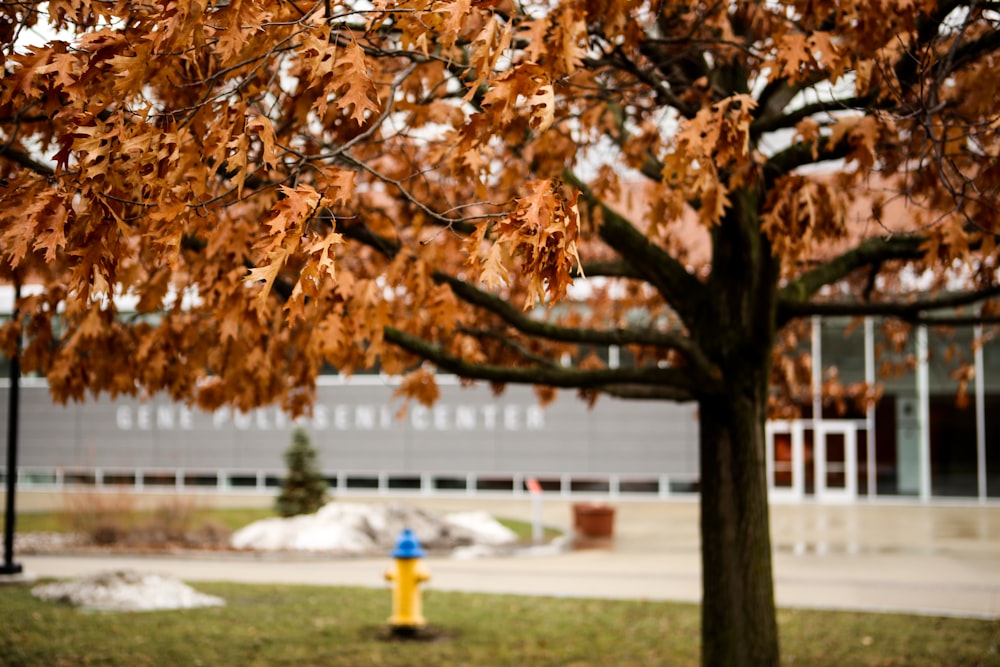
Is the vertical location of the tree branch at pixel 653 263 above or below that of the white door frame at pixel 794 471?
above

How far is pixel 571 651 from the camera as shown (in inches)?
335

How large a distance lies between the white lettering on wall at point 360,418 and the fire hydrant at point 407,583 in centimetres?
1873

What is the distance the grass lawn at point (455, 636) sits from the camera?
803 cm

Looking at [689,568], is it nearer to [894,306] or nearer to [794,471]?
[894,306]

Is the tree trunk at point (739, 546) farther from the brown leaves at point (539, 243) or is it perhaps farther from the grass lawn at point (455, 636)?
the brown leaves at point (539, 243)

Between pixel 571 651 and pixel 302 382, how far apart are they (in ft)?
13.1

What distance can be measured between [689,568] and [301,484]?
8.41m

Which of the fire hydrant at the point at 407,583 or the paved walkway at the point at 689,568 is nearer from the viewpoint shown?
the fire hydrant at the point at 407,583

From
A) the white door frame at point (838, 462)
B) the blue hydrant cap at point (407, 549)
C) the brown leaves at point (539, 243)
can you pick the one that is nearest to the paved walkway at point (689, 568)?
the blue hydrant cap at point (407, 549)

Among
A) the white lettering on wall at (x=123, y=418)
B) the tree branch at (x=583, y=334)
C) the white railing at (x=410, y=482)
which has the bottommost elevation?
the white railing at (x=410, y=482)

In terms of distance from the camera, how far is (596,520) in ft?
59.2

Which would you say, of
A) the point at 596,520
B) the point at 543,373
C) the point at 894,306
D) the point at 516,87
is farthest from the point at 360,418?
the point at 516,87

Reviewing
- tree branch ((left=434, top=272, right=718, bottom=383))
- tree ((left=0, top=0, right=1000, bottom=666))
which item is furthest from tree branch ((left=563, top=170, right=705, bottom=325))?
tree branch ((left=434, top=272, right=718, bottom=383))

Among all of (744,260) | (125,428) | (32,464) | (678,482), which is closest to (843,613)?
(744,260)
